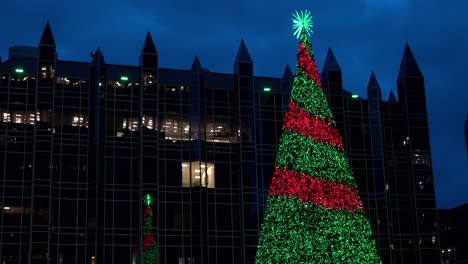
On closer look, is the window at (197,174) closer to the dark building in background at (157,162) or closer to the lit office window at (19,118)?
the dark building in background at (157,162)

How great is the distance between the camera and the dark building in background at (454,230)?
111688 millimetres

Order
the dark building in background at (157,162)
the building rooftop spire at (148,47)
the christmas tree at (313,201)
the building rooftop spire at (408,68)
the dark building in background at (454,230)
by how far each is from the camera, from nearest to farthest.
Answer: the christmas tree at (313,201) → the dark building in background at (157,162) → the building rooftop spire at (148,47) → the building rooftop spire at (408,68) → the dark building in background at (454,230)

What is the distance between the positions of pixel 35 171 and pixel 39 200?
219 cm

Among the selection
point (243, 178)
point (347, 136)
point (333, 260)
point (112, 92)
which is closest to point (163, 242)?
point (243, 178)

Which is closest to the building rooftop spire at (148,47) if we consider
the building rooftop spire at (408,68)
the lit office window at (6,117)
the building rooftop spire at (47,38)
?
the building rooftop spire at (47,38)

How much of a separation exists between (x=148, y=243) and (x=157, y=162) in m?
7.39

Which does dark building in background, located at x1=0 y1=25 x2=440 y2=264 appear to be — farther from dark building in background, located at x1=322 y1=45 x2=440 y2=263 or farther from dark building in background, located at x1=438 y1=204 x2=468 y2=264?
dark building in background, located at x1=438 y1=204 x2=468 y2=264

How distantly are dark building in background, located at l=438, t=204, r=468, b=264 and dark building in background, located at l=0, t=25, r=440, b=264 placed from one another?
60959 mm

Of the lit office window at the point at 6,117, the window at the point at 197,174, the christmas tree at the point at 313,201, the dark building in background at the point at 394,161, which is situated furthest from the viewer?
the dark building in background at the point at 394,161

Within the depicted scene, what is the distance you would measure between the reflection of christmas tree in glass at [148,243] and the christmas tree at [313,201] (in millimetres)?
18313

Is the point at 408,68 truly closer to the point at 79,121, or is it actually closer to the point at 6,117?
the point at 79,121

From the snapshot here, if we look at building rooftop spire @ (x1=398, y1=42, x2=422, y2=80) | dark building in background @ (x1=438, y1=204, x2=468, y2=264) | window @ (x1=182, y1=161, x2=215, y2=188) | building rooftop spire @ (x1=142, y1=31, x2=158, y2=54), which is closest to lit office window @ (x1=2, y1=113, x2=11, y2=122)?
building rooftop spire @ (x1=142, y1=31, x2=158, y2=54)

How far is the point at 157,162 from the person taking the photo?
50.9 meters

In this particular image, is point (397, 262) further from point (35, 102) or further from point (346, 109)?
point (35, 102)
